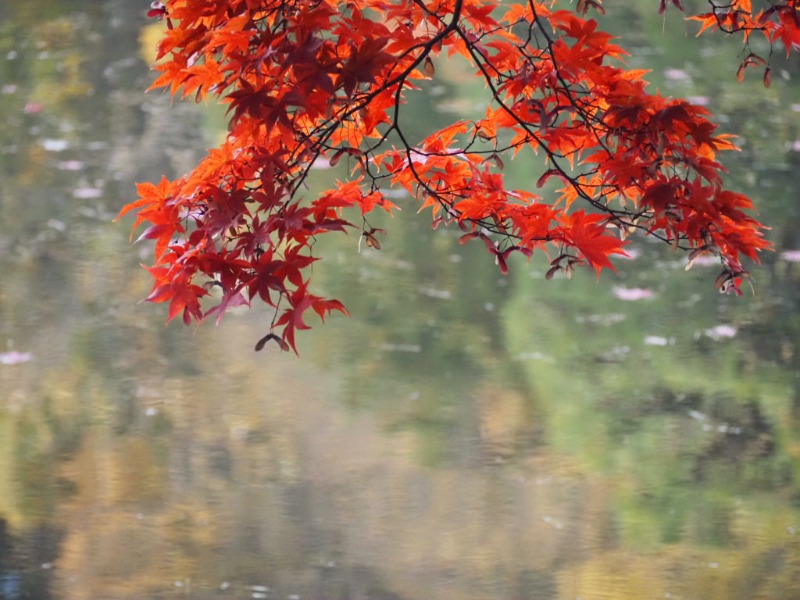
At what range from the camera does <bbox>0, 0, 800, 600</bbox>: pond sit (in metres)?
2.16

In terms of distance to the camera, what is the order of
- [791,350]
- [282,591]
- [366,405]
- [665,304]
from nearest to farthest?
[282,591] → [366,405] → [791,350] → [665,304]

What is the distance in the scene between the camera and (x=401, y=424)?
2596mm

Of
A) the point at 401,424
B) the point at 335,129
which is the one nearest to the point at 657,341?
the point at 401,424

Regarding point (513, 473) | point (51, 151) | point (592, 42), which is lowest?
point (513, 473)

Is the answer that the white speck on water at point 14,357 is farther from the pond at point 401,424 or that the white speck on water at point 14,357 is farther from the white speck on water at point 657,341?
the white speck on water at point 657,341

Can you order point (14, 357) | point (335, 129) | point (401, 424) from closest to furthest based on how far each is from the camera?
1. point (335, 129)
2. point (401, 424)
3. point (14, 357)

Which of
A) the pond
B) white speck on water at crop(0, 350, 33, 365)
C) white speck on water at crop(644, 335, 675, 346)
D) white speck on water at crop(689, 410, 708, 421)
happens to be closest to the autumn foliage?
the pond

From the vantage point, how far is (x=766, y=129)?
4.01 metres

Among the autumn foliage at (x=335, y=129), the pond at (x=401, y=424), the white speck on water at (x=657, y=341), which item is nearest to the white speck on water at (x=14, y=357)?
the pond at (x=401, y=424)

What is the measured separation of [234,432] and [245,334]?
0.49 m

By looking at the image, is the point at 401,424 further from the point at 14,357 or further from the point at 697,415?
the point at 14,357

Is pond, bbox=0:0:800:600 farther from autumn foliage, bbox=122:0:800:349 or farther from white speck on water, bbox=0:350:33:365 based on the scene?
autumn foliage, bbox=122:0:800:349

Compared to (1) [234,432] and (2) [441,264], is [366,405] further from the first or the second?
(2) [441,264]

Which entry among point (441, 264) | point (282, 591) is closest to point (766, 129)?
point (441, 264)
